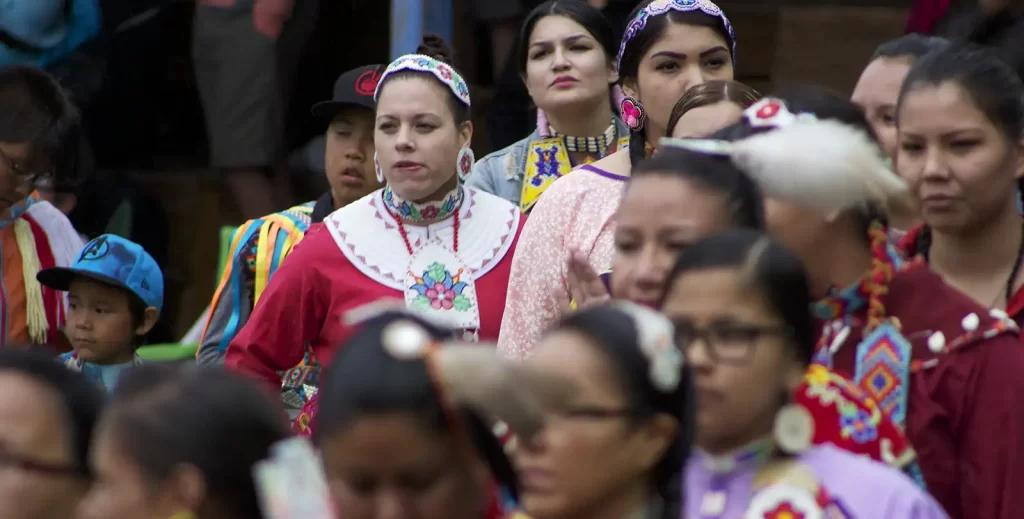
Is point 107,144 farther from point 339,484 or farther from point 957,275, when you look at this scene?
point 339,484

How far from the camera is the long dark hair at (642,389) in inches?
90.7

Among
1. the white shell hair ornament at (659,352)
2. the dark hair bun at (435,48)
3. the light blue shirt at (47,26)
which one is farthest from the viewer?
the light blue shirt at (47,26)

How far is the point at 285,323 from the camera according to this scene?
4109 millimetres

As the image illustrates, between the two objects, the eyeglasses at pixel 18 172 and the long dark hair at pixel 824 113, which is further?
the eyeglasses at pixel 18 172

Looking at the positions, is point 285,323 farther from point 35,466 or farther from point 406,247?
point 35,466

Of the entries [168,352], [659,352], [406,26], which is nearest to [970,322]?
[659,352]

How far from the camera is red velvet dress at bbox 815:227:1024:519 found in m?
2.89

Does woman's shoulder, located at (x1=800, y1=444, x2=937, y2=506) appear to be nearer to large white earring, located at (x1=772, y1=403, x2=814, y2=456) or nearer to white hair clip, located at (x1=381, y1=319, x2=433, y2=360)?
large white earring, located at (x1=772, y1=403, x2=814, y2=456)

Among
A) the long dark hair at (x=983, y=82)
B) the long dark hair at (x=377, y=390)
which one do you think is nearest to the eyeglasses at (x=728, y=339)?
the long dark hair at (x=377, y=390)

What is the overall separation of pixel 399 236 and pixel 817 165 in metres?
1.66

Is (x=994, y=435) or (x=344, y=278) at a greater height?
(x=994, y=435)

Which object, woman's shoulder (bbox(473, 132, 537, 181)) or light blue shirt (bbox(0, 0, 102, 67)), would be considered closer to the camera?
woman's shoulder (bbox(473, 132, 537, 181))

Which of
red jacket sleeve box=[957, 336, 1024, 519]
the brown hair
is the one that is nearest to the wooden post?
the brown hair

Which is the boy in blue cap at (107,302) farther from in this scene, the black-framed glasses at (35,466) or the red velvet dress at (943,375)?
the red velvet dress at (943,375)
